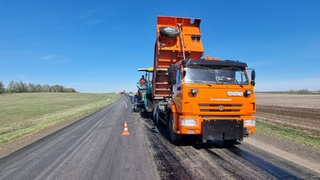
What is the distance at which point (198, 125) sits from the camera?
7742 millimetres

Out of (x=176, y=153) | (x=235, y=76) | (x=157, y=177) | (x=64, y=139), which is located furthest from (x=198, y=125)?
(x=64, y=139)

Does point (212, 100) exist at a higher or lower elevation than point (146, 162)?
higher

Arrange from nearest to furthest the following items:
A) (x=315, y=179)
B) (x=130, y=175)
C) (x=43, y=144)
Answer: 1. (x=315, y=179)
2. (x=130, y=175)
3. (x=43, y=144)

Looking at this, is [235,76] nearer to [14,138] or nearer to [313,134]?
[313,134]

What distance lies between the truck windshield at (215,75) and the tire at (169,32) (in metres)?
4.27

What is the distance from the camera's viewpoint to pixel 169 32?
12.0 meters

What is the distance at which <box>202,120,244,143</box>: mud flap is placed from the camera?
7727mm

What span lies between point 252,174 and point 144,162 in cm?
257

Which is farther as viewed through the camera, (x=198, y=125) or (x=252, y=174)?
(x=198, y=125)

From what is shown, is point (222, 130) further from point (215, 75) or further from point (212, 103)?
point (215, 75)

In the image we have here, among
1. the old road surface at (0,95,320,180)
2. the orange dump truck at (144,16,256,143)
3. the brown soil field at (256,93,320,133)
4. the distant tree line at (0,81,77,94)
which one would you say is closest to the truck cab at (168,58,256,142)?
the orange dump truck at (144,16,256,143)

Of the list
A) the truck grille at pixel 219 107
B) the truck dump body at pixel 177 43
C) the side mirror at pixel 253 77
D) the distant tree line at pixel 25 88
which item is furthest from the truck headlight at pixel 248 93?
the distant tree line at pixel 25 88

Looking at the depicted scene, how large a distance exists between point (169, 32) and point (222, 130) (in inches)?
233

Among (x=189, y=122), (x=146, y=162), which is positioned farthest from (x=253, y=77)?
(x=146, y=162)
